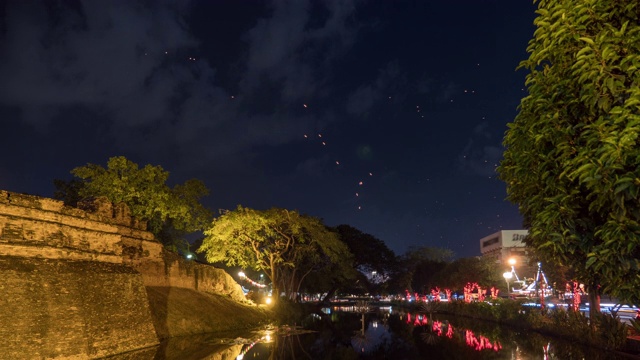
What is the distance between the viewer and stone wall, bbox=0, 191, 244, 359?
16.6 metres

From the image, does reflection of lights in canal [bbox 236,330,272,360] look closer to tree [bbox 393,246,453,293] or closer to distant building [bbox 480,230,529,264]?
tree [bbox 393,246,453,293]

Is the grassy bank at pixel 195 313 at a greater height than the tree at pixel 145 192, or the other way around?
the tree at pixel 145 192

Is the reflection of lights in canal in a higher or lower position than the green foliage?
lower

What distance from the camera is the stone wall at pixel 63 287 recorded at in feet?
54.3

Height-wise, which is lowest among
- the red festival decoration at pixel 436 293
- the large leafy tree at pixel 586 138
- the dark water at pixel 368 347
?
the red festival decoration at pixel 436 293

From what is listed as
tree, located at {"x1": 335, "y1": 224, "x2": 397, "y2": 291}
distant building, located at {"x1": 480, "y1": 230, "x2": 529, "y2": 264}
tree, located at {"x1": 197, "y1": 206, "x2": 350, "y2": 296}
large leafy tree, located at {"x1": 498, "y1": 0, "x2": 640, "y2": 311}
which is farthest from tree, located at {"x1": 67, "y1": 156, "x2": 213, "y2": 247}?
distant building, located at {"x1": 480, "y1": 230, "x2": 529, "y2": 264}

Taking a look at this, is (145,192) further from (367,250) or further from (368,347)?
(367,250)

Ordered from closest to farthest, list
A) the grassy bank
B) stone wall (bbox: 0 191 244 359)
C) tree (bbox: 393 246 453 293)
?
stone wall (bbox: 0 191 244 359) → the grassy bank → tree (bbox: 393 246 453 293)

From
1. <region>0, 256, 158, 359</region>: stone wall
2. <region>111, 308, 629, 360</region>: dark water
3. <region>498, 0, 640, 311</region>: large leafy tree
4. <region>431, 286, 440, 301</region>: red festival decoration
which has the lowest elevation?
<region>431, 286, 440, 301</region>: red festival decoration

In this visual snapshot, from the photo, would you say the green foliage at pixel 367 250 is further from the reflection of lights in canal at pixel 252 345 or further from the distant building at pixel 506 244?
the distant building at pixel 506 244

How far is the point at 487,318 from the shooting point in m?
43.7

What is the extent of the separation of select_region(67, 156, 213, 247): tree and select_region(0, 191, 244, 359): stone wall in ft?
40.2

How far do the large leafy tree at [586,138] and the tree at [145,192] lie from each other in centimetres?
3338

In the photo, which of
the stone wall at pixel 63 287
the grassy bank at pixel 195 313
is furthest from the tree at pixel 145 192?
the stone wall at pixel 63 287
